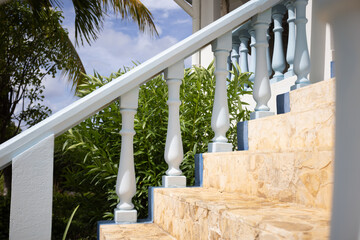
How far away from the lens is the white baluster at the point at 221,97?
214 centimetres

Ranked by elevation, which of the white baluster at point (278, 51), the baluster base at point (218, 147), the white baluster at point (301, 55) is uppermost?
the white baluster at point (278, 51)

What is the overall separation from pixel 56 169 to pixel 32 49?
268 centimetres

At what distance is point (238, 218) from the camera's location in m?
1.09

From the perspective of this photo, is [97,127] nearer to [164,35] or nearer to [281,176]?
[281,176]

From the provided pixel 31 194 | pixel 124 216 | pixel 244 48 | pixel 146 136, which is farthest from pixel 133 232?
pixel 244 48

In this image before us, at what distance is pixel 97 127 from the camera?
3109 mm

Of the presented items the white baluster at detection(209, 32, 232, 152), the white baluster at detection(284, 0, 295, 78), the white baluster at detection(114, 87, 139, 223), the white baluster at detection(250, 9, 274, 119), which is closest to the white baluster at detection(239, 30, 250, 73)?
the white baluster at detection(284, 0, 295, 78)


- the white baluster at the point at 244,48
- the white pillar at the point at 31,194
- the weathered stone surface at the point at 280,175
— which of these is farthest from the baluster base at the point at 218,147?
the white baluster at the point at 244,48

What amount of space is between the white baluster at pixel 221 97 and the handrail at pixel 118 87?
0.06 m

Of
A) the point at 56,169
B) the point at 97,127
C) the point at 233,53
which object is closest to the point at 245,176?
the point at 97,127

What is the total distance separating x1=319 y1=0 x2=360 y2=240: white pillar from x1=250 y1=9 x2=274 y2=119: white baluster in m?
1.80

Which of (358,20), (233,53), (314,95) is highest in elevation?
(233,53)

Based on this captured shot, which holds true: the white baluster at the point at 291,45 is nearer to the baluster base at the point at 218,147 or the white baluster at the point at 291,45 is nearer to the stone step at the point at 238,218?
the baluster base at the point at 218,147

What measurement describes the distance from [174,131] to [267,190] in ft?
2.44
